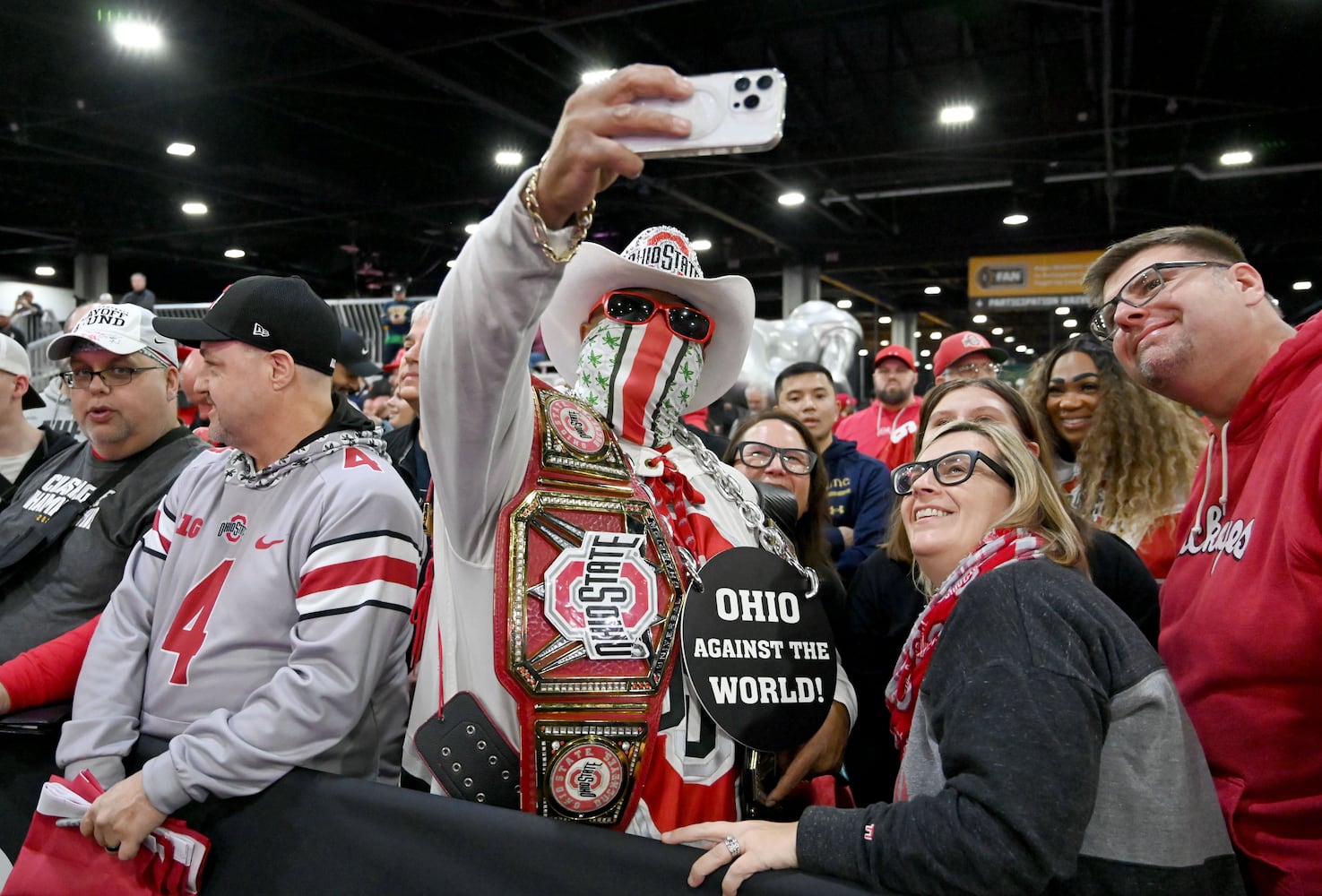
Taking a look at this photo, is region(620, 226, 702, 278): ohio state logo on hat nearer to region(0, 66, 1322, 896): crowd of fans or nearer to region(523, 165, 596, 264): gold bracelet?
region(0, 66, 1322, 896): crowd of fans

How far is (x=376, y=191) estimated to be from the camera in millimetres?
13094

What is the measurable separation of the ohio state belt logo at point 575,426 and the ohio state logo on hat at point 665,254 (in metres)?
0.44

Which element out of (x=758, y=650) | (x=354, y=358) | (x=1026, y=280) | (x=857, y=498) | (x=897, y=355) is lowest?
(x=758, y=650)

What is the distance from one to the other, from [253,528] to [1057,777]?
4.85 ft

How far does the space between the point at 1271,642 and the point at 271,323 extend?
1935mm

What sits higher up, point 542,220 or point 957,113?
point 957,113

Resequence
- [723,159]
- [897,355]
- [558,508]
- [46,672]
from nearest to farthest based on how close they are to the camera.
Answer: [558,508]
[46,672]
[897,355]
[723,159]

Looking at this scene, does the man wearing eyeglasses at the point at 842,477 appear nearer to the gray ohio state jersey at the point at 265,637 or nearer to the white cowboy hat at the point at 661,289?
the white cowboy hat at the point at 661,289

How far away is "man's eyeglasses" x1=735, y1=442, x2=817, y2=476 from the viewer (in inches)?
111

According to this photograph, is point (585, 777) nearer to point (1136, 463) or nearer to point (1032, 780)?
point (1032, 780)

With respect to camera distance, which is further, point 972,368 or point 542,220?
point 972,368

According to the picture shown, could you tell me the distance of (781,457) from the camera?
2842 mm

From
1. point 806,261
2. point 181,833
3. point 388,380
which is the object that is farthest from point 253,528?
point 806,261

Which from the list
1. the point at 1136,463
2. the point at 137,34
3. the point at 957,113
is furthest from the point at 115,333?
the point at 957,113
